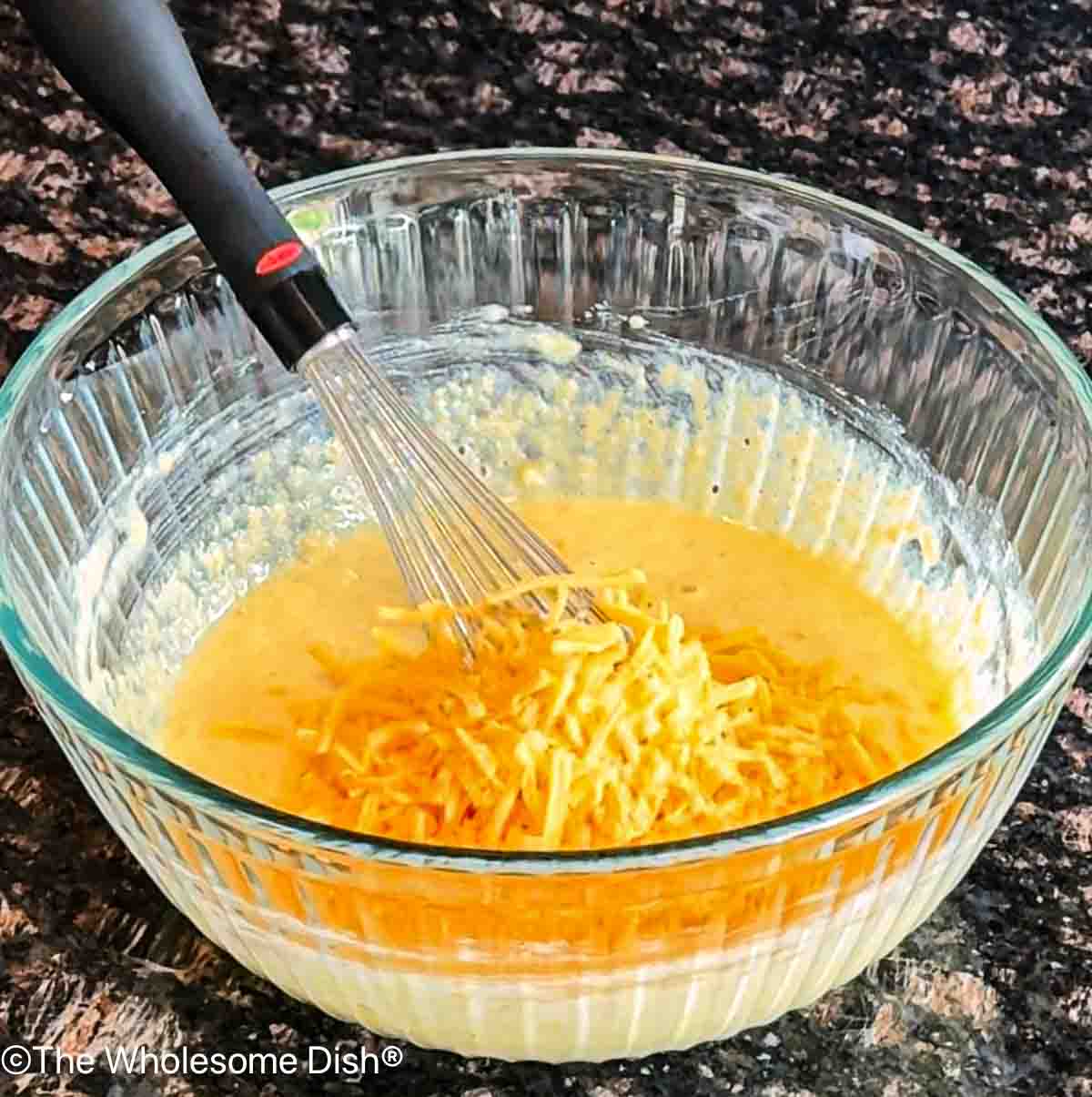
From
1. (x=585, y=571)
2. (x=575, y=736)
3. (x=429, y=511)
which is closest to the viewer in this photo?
(x=575, y=736)

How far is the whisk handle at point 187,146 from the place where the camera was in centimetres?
80

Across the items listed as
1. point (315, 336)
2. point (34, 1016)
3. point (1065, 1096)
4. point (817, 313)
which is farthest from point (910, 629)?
point (34, 1016)

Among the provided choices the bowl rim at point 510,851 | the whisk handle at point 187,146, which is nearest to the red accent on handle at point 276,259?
the whisk handle at point 187,146

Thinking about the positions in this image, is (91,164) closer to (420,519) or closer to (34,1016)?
(420,519)

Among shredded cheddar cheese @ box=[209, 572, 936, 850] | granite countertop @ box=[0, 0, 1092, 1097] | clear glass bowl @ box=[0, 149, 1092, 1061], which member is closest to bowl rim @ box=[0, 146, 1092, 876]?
clear glass bowl @ box=[0, 149, 1092, 1061]

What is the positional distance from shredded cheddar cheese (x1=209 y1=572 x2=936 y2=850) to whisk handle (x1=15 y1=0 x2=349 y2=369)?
0.19 m

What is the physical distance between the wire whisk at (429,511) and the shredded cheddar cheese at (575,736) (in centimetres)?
3

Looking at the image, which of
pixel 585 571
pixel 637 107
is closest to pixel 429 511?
pixel 585 571

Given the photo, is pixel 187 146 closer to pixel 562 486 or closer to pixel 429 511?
pixel 429 511

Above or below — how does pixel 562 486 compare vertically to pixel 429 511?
below

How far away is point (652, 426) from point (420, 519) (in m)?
0.28

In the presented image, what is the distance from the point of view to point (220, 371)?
111 cm

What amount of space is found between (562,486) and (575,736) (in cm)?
39

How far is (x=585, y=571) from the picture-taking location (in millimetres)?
1101
